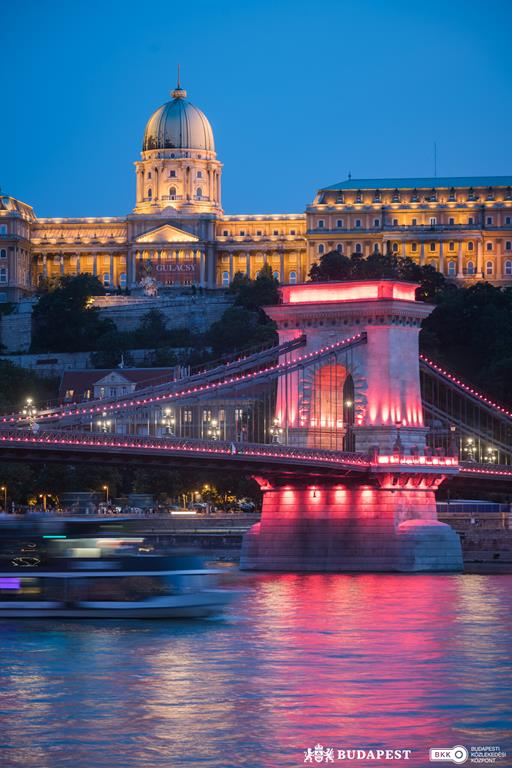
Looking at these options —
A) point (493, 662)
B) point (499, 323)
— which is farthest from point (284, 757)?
point (499, 323)

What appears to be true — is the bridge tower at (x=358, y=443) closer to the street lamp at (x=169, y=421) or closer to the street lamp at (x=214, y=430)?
the street lamp at (x=214, y=430)

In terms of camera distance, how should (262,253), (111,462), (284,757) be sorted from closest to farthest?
(284,757), (111,462), (262,253)

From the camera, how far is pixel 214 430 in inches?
3120

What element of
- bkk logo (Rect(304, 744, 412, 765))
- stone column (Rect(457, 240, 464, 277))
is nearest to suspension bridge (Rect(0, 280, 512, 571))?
bkk logo (Rect(304, 744, 412, 765))

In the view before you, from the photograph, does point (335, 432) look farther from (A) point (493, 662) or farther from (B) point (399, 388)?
(A) point (493, 662)

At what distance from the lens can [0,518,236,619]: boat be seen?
51469mm

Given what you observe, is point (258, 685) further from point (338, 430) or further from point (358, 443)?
point (338, 430)

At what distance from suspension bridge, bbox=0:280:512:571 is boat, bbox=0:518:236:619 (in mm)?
15734

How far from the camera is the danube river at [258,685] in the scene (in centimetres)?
3366

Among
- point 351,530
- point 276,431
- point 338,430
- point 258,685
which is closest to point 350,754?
point 258,685

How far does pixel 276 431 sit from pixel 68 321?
95205 mm

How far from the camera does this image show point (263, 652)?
46094 millimetres

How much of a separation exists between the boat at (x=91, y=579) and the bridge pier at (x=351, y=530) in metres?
20.3

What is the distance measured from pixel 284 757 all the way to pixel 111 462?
107ft
